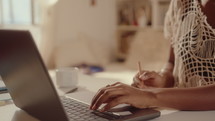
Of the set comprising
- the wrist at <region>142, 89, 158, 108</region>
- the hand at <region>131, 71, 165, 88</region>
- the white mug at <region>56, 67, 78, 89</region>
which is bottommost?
the white mug at <region>56, 67, 78, 89</region>

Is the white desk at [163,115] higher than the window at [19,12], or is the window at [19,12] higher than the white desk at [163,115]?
the window at [19,12]

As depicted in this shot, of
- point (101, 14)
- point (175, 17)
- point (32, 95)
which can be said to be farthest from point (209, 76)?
point (101, 14)

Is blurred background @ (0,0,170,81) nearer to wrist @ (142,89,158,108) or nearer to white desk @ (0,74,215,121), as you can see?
white desk @ (0,74,215,121)

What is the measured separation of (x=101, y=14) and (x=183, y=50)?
2.27 meters

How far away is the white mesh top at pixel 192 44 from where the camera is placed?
101 centimetres

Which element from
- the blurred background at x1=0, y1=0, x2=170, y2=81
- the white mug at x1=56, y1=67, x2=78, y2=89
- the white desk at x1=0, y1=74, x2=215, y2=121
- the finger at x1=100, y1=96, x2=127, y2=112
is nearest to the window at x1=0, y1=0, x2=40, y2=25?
the blurred background at x1=0, y1=0, x2=170, y2=81

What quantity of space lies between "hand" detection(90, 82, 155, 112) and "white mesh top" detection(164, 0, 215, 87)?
34 cm

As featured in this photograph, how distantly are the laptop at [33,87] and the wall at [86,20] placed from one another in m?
2.23

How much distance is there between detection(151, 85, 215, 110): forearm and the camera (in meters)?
0.81

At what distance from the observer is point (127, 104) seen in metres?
0.79

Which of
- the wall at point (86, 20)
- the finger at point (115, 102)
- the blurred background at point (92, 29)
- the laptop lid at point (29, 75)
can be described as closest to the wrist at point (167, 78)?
the finger at point (115, 102)

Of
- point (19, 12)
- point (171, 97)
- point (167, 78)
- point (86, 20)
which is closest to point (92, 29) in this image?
point (86, 20)

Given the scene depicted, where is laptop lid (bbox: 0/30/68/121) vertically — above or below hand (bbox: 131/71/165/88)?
above

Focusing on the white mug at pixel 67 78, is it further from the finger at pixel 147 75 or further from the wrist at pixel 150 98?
the wrist at pixel 150 98
